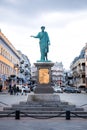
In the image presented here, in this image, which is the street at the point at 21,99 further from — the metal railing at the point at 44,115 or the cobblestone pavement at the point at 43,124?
the cobblestone pavement at the point at 43,124

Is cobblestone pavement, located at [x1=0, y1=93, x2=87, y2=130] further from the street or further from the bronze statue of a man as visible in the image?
the street

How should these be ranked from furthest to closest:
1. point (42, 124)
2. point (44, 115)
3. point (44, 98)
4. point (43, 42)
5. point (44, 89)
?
point (43, 42) < point (44, 89) < point (44, 98) < point (44, 115) < point (42, 124)

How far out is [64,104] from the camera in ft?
74.8

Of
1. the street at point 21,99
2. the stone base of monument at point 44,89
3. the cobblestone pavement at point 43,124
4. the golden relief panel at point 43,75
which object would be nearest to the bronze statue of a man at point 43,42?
the golden relief panel at point 43,75

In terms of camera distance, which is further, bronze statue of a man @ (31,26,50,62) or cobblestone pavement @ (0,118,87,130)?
bronze statue of a man @ (31,26,50,62)

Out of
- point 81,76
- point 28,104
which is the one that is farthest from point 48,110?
point 81,76

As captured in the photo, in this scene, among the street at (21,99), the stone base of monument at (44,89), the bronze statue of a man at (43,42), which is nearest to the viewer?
the stone base of monument at (44,89)

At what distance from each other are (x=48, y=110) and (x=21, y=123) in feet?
13.9

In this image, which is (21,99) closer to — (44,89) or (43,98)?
(44,89)

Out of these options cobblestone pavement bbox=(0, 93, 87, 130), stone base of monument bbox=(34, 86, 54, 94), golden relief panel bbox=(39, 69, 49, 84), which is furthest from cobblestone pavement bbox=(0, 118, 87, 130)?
golden relief panel bbox=(39, 69, 49, 84)

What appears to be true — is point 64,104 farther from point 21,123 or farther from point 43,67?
point 21,123

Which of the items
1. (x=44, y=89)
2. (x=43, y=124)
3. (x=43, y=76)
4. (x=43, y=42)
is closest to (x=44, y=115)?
(x=43, y=124)

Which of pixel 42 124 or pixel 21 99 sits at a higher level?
pixel 21 99

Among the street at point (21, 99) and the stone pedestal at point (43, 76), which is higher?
the stone pedestal at point (43, 76)
